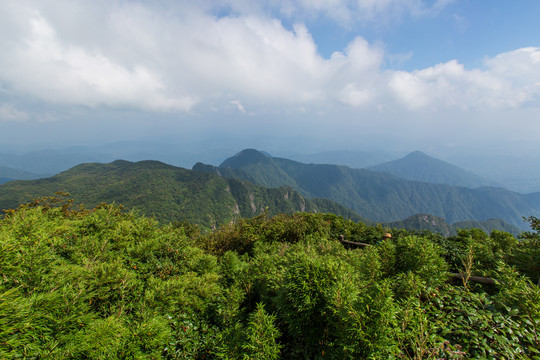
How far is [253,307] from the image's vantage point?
27.8 ft

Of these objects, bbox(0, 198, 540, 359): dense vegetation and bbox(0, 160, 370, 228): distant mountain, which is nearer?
bbox(0, 198, 540, 359): dense vegetation

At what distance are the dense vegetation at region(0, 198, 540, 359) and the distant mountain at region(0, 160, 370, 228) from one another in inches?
3414

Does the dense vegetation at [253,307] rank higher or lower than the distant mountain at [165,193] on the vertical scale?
higher

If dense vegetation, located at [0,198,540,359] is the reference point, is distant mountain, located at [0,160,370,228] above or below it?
below

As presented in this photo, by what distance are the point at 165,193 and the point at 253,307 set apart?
463 ft

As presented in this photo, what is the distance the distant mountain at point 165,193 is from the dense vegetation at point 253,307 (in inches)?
3414

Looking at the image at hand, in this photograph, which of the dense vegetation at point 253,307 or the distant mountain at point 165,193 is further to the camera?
the distant mountain at point 165,193

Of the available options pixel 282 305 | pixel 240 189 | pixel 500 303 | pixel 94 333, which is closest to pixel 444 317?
pixel 500 303

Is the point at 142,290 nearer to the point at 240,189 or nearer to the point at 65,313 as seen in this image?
the point at 65,313

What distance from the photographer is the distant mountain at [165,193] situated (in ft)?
375

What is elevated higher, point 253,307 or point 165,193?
point 253,307

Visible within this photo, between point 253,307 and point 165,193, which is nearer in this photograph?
point 253,307

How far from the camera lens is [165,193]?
13338cm

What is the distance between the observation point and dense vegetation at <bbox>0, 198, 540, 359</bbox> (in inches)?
152
